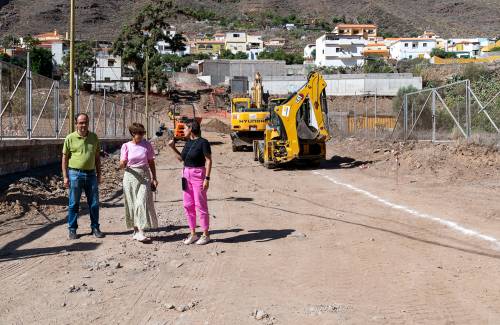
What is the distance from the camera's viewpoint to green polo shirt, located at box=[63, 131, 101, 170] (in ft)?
28.6

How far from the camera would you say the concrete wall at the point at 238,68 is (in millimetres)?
87562

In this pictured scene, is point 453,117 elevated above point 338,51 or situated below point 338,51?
below

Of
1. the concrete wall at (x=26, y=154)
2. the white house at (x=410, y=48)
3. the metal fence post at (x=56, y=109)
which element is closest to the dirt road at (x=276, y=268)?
the concrete wall at (x=26, y=154)

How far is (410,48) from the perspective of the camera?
126688 millimetres

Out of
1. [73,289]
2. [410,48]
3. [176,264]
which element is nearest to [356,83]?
[410,48]

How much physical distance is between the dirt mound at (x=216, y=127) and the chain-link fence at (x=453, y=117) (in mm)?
30225

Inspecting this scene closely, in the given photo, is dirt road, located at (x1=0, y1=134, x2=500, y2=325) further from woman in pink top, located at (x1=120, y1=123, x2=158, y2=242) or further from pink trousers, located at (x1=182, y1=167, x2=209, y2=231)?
pink trousers, located at (x1=182, y1=167, x2=209, y2=231)

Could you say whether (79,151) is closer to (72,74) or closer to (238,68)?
(72,74)

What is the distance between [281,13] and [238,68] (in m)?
113

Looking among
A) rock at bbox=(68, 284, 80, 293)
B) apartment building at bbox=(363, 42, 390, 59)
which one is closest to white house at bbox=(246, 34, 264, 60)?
apartment building at bbox=(363, 42, 390, 59)

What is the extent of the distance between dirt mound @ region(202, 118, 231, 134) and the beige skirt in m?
47.3

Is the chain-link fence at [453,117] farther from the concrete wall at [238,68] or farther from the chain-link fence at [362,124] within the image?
the concrete wall at [238,68]

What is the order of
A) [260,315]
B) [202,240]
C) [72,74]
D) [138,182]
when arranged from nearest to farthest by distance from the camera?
[260,315] → [202,240] → [138,182] → [72,74]

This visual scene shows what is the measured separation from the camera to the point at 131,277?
6.70 metres
